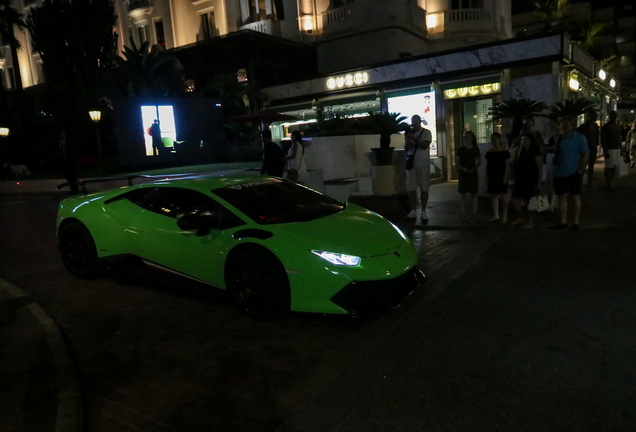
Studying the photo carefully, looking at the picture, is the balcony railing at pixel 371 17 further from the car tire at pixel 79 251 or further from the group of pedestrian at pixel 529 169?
the car tire at pixel 79 251

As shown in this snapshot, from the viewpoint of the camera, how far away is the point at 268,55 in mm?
24422

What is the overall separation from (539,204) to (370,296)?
21.1 feet

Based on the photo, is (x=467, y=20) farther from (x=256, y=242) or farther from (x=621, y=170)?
(x=256, y=242)

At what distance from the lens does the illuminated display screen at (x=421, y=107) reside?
1659 centimetres

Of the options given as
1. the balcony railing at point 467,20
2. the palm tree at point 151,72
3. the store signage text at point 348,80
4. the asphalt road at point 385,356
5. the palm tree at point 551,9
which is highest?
the palm tree at point 551,9

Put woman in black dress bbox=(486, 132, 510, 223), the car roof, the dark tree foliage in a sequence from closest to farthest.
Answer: the car roof, woman in black dress bbox=(486, 132, 510, 223), the dark tree foliage

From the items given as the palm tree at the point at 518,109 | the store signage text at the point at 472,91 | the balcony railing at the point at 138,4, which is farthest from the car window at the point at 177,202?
the balcony railing at the point at 138,4

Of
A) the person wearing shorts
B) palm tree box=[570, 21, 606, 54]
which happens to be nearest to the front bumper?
the person wearing shorts

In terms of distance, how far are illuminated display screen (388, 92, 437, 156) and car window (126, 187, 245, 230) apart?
11.9m

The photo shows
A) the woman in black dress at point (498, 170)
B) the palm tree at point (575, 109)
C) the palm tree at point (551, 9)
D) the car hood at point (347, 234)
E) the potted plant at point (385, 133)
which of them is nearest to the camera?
the car hood at point (347, 234)

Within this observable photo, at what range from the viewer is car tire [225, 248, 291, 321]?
4363 mm

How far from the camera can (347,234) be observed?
452 centimetres

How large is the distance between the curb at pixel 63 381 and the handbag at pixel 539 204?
8181 mm

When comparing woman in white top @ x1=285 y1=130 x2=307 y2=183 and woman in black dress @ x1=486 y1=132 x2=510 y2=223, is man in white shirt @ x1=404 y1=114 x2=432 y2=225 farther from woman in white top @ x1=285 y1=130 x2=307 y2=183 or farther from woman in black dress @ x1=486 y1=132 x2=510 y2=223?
woman in white top @ x1=285 y1=130 x2=307 y2=183
